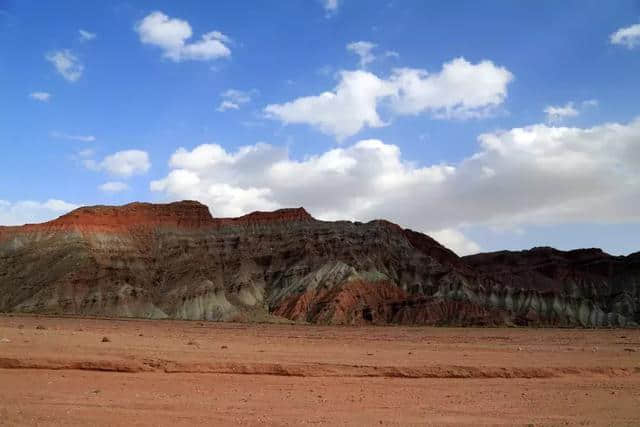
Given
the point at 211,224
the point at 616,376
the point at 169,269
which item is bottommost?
the point at 616,376

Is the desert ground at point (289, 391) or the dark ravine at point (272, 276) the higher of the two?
the dark ravine at point (272, 276)

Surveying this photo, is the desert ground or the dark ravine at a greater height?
the dark ravine

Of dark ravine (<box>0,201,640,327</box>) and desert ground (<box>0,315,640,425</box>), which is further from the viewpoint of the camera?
dark ravine (<box>0,201,640,327</box>)

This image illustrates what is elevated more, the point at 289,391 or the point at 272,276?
the point at 272,276

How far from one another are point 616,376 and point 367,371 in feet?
26.9

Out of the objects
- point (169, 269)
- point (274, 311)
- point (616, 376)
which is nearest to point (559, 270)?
point (274, 311)

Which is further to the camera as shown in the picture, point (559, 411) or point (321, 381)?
point (321, 381)

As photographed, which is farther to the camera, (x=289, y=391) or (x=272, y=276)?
(x=272, y=276)

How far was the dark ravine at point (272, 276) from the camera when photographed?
8900 cm

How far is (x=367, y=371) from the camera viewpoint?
18.4 m

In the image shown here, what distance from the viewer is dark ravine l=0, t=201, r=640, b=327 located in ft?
292

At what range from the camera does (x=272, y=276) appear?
101 m

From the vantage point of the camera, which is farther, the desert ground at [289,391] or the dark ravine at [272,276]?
the dark ravine at [272,276]

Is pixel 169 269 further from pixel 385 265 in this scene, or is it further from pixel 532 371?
pixel 532 371
